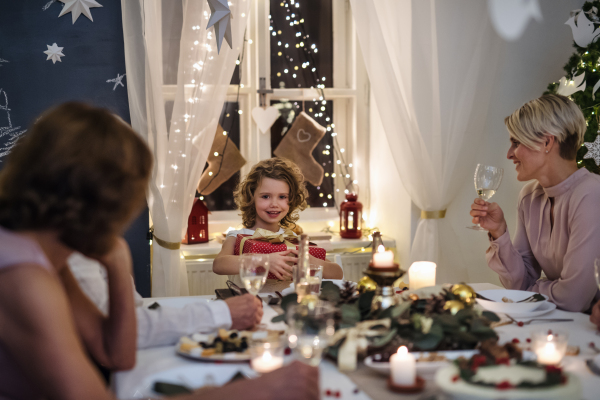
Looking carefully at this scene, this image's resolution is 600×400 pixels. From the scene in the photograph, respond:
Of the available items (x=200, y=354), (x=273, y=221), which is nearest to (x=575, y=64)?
(x=273, y=221)

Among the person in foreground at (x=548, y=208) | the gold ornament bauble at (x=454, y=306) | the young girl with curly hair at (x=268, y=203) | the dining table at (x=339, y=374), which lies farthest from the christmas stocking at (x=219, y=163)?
the gold ornament bauble at (x=454, y=306)

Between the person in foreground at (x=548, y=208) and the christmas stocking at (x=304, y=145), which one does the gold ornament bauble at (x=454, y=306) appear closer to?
the person in foreground at (x=548, y=208)

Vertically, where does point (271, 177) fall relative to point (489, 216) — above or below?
above

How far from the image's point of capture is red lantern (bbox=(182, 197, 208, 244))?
2979 mm

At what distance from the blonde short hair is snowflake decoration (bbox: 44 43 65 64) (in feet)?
7.25

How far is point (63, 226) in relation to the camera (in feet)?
2.91

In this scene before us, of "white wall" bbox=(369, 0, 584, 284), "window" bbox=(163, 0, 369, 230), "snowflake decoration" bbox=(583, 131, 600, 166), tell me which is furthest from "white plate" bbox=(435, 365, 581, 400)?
"window" bbox=(163, 0, 369, 230)

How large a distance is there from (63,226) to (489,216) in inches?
65.4

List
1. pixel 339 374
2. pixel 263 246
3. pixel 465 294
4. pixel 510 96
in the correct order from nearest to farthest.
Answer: pixel 339 374
pixel 465 294
pixel 263 246
pixel 510 96

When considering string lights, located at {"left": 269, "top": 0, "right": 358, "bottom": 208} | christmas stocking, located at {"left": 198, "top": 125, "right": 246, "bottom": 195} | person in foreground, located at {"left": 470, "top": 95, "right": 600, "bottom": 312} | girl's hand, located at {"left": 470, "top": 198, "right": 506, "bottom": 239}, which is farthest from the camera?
string lights, located at {"left": 269, "top": 0, "right": 358, "bottom": 208}

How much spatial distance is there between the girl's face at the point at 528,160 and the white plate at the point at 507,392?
1.28m

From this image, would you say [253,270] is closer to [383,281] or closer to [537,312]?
[383,281]

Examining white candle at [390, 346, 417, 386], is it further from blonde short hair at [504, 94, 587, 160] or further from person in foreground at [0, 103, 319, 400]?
blonde short hair at [504, 94, 587, 160]

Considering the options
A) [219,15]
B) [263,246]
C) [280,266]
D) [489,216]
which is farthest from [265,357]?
[489,216]
